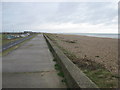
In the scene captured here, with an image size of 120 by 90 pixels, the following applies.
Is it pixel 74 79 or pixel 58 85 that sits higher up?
pixel 74 79

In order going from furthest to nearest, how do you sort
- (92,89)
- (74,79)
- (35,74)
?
1. (35,74)
2. (74,79)
3. (92,89)

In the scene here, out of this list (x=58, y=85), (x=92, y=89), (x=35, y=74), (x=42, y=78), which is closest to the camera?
(x=92, y=89)

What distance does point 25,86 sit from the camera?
2.90 meters

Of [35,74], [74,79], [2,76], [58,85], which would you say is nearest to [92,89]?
[74,79]

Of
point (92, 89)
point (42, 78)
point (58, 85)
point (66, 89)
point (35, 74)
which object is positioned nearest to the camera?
point (92, 89)

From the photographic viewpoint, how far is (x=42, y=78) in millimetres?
3354

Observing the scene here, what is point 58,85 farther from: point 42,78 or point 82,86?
point 82,86

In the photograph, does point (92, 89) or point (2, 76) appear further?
point (2, 76)

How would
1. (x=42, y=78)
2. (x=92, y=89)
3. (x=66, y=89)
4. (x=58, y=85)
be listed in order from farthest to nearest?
1. (x=42, y=78)
2. (x=58, y=85)
3. (x=66, y=89)
4. (x=92, y=89)

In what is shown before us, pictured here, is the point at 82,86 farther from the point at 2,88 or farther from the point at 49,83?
the point at 2,88

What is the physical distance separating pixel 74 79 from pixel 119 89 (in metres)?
1.02

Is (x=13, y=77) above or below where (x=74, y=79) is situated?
A: below

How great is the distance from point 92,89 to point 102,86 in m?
0.51

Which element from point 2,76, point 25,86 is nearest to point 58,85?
point 25,86
